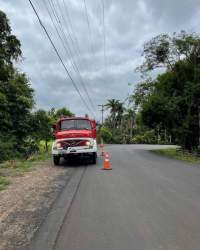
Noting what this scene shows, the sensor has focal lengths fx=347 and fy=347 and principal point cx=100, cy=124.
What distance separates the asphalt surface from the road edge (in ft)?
0.33

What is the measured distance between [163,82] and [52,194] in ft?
88.7

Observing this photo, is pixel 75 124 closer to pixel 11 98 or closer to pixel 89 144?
pixel 89 144

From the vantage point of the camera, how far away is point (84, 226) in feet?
20.6

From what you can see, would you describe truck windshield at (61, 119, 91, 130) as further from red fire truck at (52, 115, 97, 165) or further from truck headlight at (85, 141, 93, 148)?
truck headlight at (85, 141, 93, 148)

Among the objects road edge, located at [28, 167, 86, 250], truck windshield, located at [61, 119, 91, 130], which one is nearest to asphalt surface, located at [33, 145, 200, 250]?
road edge, located at [28, 167, 86, 250]

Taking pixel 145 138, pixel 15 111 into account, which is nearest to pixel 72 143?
pixel 15 111

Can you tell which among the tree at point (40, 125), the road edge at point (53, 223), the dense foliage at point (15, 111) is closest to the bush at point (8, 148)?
the dense foliage at point (15, 111)

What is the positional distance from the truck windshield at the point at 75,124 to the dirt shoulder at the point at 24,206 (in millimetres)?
5566

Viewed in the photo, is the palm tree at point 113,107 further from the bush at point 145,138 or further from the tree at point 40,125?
the tree at point 40,125

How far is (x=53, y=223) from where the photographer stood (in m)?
6.49

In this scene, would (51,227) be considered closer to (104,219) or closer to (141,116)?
(104,219)

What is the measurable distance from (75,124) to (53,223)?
12.3 m

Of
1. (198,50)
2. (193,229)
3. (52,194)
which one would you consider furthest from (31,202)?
(198,50)

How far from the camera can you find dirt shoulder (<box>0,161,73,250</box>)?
223 inches
